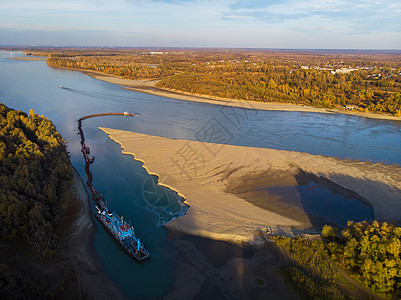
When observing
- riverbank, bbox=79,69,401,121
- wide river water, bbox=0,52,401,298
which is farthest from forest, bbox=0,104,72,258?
riverbank, bbox=79,69,401,121

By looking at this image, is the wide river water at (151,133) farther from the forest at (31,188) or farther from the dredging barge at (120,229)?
the forest at (31,188)

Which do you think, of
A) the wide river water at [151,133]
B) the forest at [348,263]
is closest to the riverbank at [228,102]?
the wide river water at [151,133]

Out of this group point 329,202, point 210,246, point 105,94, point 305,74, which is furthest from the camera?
point 305,74

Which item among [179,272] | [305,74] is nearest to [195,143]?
[179,272]

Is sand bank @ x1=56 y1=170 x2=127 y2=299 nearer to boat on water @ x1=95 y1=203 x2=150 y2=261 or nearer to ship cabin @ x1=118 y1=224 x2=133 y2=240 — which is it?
boat on water @ x1=95 y1=203 x2=150 y2=261

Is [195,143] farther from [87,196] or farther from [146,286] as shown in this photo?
[146,286]

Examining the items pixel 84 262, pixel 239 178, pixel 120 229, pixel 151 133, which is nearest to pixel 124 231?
pixel 120 229
